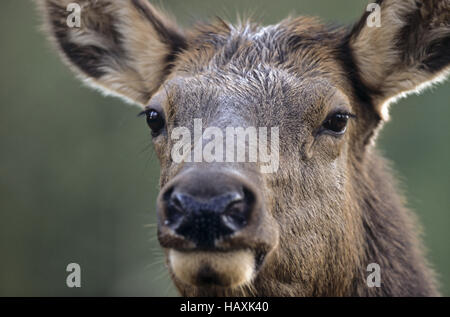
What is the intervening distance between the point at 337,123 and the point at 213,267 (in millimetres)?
2489

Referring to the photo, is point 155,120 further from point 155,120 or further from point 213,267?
point 213,267

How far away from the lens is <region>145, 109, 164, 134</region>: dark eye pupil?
7910 millimetres

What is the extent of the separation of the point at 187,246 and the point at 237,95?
6.63 ft

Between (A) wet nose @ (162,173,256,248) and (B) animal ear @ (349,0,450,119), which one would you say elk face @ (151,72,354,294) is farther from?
(B) animal ear @ (349,0,450,119)

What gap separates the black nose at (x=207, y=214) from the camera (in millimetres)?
5828

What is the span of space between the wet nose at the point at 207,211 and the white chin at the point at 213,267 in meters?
0.14

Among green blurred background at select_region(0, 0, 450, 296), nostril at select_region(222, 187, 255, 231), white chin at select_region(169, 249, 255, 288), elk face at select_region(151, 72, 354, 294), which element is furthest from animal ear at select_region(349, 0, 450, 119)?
green blurred background at select_region(0, 0, 450, 296)

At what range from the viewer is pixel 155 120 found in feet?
26.1

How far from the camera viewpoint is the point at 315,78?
7742 mm

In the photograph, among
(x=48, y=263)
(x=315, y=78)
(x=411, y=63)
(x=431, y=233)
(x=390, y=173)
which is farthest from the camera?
(x=48, y=263)

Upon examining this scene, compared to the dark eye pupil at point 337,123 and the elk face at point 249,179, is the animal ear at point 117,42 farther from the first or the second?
the dark eye pupil at point 337,123

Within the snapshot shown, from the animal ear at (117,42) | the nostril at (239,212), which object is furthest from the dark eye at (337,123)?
the animal ear at (117,42)
